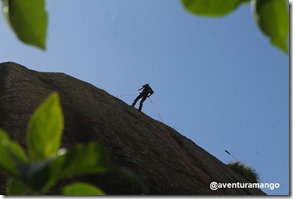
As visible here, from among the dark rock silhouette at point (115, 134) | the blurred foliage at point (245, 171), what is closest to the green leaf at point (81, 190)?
the dark rock silhouette at point (115, 134)

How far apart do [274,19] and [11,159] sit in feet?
0.67

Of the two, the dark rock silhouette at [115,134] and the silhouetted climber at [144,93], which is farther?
the silhouetted climber at [144,93]

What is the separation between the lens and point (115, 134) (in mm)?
8812

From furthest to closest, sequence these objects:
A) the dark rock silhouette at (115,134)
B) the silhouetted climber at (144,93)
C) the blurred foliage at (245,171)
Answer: the silhouetted climber at (144,93)
the blurred foliage at (245,171)
the dark rock silhouette at (115,134)

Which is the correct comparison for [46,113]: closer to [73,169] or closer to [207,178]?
[73,169]

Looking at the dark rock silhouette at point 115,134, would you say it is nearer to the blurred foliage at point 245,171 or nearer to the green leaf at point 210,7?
the blurred foliage at point 245,171

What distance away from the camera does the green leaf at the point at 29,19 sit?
0.32 m

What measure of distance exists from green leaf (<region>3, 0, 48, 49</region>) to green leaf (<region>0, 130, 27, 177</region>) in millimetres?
70

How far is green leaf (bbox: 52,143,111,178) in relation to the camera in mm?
291

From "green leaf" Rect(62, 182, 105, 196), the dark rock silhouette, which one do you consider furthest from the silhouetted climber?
"green leaf" Rect(62, 182, 105, 196)

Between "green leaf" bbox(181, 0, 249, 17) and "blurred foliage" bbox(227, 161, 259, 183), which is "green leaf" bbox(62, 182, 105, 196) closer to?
"green leaf" bbox(181, 0, 249, 17)

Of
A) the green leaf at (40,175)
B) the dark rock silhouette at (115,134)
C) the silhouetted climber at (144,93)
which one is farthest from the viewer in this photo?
the silhouetted climber at (144,93)

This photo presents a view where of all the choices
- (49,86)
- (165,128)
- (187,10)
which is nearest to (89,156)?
(187,10)

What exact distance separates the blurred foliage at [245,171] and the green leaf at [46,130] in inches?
480
